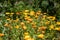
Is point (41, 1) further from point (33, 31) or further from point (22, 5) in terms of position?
point (33, 31)

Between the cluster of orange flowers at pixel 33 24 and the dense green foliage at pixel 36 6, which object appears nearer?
the cluster of orange flowers at pixel 33 24

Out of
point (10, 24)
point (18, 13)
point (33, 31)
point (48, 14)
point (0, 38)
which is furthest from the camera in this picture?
point (48, 14)

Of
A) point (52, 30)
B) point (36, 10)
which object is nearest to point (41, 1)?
point (36, 10)

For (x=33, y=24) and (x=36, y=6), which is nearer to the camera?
(x=33, y=24)

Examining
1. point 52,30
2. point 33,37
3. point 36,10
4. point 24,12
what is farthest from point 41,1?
point 33,37

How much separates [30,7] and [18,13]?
1.51ft

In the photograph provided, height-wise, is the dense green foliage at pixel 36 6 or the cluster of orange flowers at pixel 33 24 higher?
the dense green foliage at pixel 36 6

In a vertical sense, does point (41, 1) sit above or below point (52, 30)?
above

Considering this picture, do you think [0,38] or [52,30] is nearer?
[0,38]

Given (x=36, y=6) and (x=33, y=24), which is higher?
(x=36, y=6)

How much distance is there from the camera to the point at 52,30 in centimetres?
427

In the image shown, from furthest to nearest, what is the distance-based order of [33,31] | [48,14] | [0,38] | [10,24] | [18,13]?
[48,14] → [18,13] → [10,24] → [33,31] → [0,38]

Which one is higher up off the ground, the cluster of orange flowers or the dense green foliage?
the dense green foliage

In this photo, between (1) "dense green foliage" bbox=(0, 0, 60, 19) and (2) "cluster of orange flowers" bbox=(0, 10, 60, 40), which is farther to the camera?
(1) "dense green foliage" bbox=(0, 0, 60, 19)
